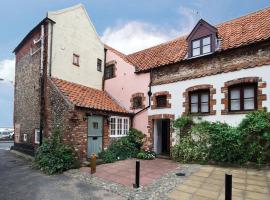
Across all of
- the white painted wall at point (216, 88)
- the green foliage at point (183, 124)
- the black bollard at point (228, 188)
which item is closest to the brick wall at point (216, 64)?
the white painted wall at point (216, 88)

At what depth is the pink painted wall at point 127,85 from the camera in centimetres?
1482

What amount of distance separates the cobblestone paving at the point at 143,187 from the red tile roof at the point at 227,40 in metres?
6.86

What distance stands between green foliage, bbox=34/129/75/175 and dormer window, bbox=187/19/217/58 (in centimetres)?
849

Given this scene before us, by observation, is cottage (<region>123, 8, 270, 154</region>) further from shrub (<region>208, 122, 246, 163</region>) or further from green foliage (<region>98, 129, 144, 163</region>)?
green foliage (<region>98, 129, 144, 163</region>)

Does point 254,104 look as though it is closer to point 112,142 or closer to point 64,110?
point 112,142

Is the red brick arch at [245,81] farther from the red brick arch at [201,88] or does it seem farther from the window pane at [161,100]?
the window pane at [161,100]

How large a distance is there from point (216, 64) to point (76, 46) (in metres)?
8.97

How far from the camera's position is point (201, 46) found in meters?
12.7

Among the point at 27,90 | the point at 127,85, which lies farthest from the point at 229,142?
the point at 27,90

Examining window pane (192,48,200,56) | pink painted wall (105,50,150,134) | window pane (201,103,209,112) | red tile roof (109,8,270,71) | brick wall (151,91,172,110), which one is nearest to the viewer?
red tile roof (109,8,270,71)

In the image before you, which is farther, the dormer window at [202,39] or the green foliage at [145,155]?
the green foliage at [145,155]

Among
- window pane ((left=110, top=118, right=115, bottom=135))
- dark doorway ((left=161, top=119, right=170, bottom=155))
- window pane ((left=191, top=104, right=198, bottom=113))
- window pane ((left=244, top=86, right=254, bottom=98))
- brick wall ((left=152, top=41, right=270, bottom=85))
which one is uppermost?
brick wall ((left=152, top=41, right=270, bottom=85))

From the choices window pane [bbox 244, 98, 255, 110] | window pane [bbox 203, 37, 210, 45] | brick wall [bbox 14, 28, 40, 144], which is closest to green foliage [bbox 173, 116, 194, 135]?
window pane [bbox 244, 98, 255, 110]

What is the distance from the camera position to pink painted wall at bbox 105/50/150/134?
1482 cm
